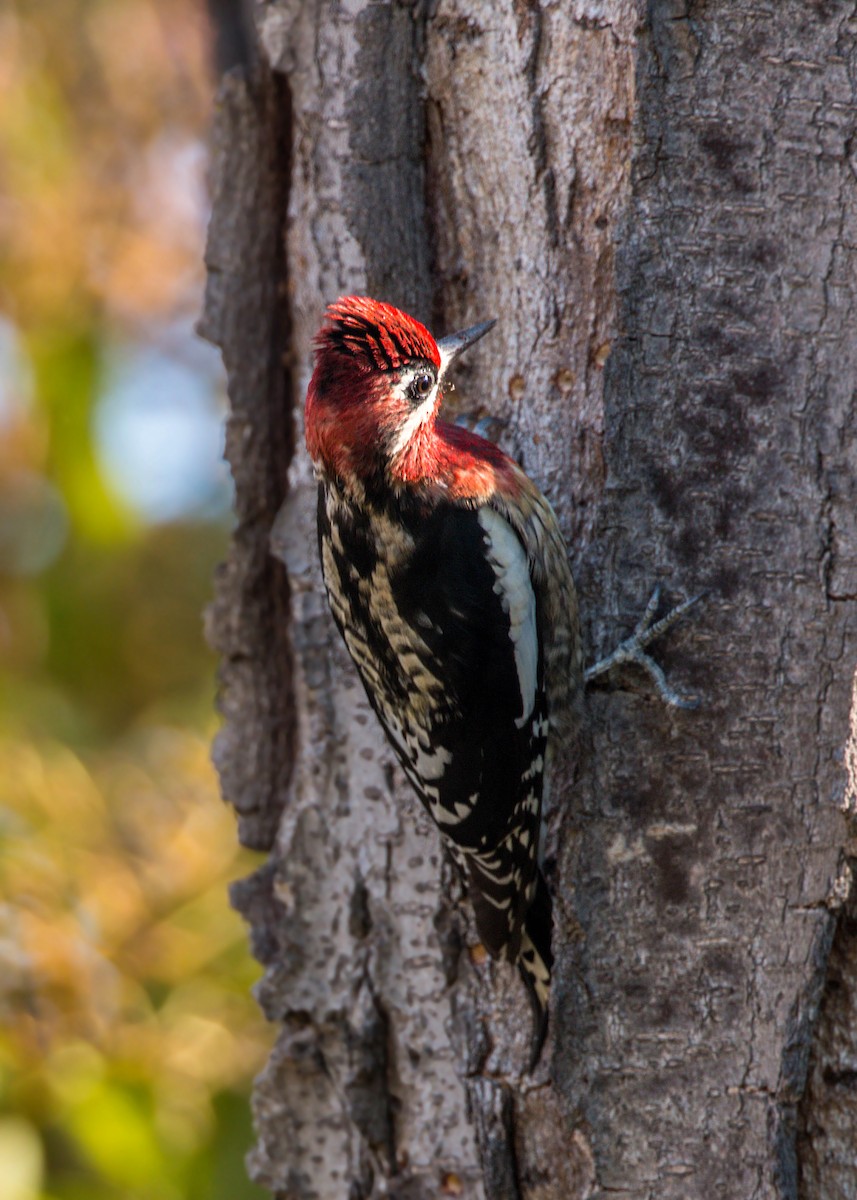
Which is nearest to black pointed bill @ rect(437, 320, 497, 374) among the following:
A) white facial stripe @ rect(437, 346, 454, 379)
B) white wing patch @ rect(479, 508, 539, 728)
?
white facial stripe @ rect(437, 346, 454, 379)

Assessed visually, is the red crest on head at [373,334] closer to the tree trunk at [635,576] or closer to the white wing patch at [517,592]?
the tree trunk at [635,576]

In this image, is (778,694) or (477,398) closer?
(778,694)

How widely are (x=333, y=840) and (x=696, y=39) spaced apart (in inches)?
68.2

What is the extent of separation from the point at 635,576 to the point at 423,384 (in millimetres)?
578

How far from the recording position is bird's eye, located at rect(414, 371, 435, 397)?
2373 mm

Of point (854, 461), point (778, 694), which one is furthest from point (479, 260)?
point (778, 694)

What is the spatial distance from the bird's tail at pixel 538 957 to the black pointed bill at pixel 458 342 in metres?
1.03

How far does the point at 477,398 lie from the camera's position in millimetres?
2545

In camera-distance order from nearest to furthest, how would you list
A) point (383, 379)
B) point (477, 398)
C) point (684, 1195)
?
1. point (684, 1195)
2. point (383, 379)
3. point (477, 398)

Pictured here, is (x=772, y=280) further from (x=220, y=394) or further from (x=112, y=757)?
(x=220, y=394)

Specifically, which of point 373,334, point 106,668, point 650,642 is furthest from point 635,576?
point 106,668

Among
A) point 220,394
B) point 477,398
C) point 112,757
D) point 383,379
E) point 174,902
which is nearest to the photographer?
point 383,379

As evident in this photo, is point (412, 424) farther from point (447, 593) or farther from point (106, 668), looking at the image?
point (106, 668)

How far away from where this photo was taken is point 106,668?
3.87 metres
